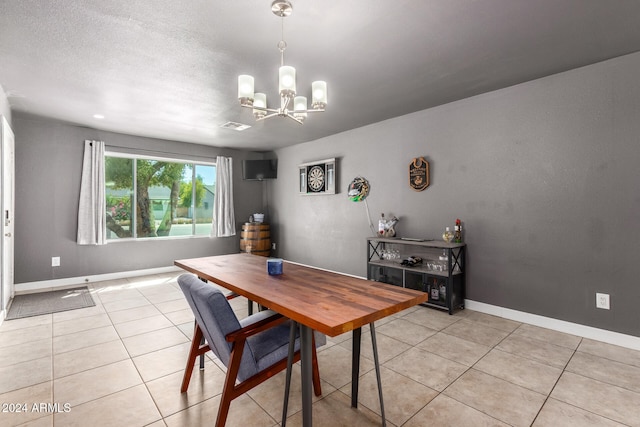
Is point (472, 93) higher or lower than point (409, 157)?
higher

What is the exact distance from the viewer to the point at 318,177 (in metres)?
5.29

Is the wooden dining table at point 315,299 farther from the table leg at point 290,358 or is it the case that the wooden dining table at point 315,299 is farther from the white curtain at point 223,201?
the white curtain at point 223,201

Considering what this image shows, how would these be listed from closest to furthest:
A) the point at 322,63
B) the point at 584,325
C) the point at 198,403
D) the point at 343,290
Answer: the point at 343,290 < the point at 198,403 < the point at 322,63 < the point at 584,325

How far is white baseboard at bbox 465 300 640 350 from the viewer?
252 cm

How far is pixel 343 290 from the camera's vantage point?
1.69m

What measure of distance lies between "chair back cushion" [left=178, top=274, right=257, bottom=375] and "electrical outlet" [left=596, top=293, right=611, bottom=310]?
2.97 metres

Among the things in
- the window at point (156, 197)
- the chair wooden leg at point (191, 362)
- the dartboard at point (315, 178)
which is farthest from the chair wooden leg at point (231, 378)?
the window at point (156, 197)

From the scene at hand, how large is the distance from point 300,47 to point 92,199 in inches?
164

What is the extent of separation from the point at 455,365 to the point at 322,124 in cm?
342

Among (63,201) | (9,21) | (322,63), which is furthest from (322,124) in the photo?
(63,201)

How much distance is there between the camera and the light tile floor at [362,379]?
171 centimetres

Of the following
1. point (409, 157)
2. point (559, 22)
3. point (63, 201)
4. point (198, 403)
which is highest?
point (559, 22)

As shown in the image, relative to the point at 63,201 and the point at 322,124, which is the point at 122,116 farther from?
the point at 322,124

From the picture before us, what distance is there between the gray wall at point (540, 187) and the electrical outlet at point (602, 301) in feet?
0.13
